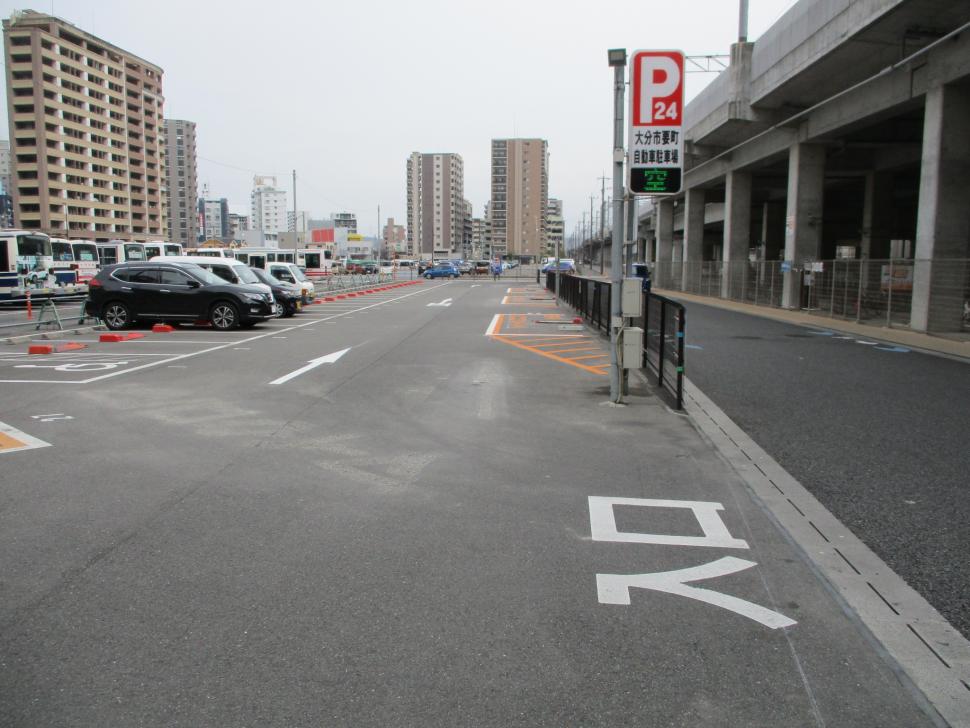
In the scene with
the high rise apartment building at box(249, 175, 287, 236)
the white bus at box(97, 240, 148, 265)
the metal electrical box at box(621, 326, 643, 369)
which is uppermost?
the high rise apartment building at box(249, 175, 287, 236)

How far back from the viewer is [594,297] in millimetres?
20031

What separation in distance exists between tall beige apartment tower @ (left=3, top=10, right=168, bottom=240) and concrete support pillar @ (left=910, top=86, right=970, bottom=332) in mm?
91265

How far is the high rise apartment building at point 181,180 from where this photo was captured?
162500mm

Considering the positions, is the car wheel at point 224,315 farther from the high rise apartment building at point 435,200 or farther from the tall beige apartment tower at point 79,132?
the high rise apartment building at point 435,200

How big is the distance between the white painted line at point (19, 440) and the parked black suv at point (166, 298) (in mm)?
11479

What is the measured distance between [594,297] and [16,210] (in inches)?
3824

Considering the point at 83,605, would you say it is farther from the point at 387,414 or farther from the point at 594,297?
the point at 594,297

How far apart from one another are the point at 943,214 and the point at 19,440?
19659mm

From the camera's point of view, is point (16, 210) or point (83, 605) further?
point (16, 210)

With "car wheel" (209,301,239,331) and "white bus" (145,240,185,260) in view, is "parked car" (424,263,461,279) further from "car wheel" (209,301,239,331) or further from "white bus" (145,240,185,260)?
"car wheel" (209,301,239,331)

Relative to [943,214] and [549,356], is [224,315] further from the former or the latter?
[943,214]

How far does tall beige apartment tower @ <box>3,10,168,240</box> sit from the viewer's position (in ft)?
308

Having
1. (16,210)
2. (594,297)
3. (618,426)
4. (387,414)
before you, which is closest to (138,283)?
(594,297)

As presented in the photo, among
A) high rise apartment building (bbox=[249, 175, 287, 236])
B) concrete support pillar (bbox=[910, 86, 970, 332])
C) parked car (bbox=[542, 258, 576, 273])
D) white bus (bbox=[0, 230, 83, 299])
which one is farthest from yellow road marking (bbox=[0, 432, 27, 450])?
high rise apartment building (bbox=[249, 175, 287, 236])
